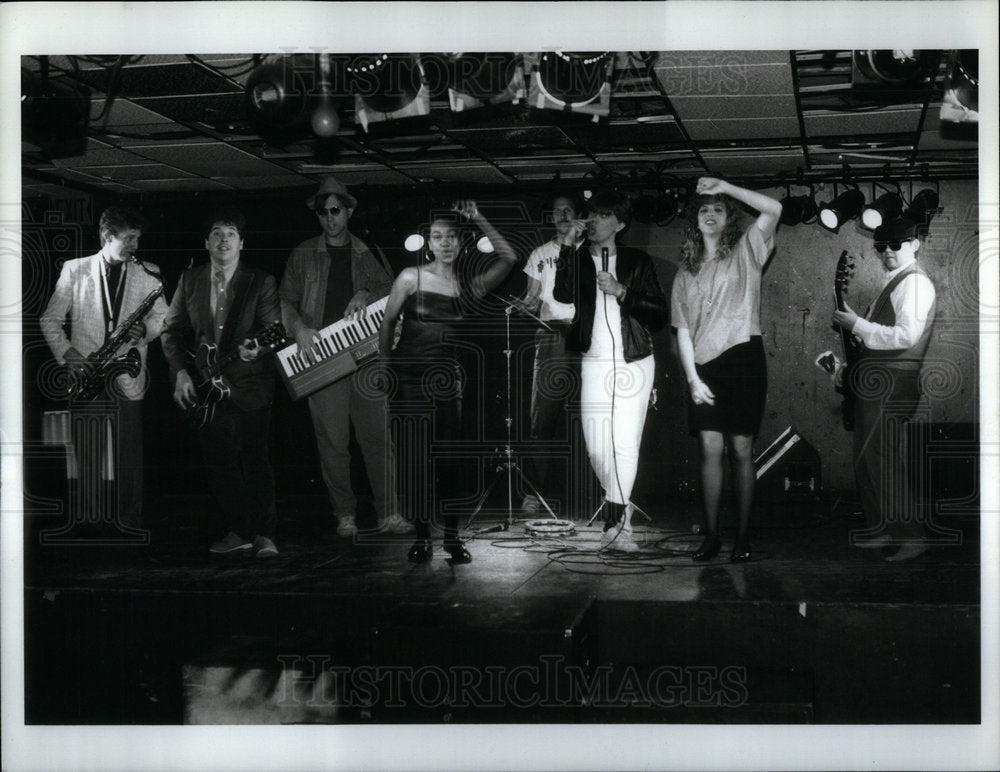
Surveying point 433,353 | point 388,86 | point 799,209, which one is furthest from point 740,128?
point 433,353

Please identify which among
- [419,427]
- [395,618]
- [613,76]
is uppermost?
[613,76]

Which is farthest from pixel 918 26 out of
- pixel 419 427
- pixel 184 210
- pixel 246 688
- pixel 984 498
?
pixel 246 688

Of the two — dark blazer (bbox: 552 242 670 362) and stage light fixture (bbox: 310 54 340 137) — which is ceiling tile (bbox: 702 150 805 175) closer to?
dark blazer (bbox: 552 242 670 362)

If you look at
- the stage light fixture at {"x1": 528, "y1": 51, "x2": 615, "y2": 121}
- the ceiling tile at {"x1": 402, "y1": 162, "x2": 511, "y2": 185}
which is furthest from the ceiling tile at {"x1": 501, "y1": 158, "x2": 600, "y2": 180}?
the stage light fixture at {"x1": 528, "y1": 51, "x2": 615, "y2": 121}

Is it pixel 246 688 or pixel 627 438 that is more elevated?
pixel 627 438

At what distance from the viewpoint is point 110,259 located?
4.98 meters

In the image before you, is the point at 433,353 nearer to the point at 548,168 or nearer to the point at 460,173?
the point at 460,173

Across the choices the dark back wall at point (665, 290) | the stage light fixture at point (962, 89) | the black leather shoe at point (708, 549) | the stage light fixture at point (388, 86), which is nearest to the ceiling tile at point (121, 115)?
the dark back wall at point (665, 290)

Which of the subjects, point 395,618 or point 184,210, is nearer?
point 395,618

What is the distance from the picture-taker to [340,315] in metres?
5.00

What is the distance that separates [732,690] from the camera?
15.4ft

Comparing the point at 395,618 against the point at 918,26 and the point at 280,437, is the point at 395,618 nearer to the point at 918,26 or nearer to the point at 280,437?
the point at 280,437

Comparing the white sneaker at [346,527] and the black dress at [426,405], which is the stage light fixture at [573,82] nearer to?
the black dress at [426,405]

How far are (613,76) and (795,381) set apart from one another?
1.48 m
